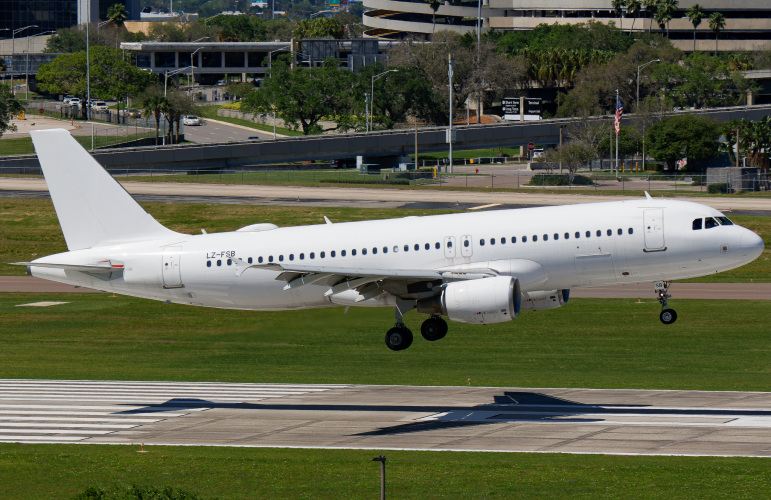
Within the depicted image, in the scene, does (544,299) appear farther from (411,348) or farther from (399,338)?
(411,348)

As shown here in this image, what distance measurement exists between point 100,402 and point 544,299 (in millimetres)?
23780

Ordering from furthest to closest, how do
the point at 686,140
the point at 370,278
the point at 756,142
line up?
1. the point at 686,140
2. the point at 756,142
3. the point at 370,278

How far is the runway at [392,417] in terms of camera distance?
4825 centimetres

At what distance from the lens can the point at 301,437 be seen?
49.8 meters

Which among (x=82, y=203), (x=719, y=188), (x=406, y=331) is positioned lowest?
(x=406, y=331)

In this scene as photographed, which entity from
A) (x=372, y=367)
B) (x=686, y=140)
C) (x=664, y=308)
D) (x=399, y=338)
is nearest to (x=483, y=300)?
(x=399, y=338)

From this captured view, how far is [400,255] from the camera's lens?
166 ft

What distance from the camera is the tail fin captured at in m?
54.2

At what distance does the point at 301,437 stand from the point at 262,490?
774 centimetres

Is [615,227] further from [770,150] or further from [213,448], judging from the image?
[770,150]

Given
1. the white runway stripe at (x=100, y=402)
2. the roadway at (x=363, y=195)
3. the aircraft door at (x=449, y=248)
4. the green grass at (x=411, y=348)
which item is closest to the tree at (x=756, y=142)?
the roadway at (x=363, y=195)

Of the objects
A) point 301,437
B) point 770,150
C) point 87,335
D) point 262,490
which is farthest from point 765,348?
point 770,150

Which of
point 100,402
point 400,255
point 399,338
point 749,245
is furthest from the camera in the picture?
point 100,402

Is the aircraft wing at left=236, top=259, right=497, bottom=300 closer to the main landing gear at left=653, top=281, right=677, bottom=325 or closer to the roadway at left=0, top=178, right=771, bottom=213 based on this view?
the main landing gear at left=653, top=281, right=677, bottom=325
